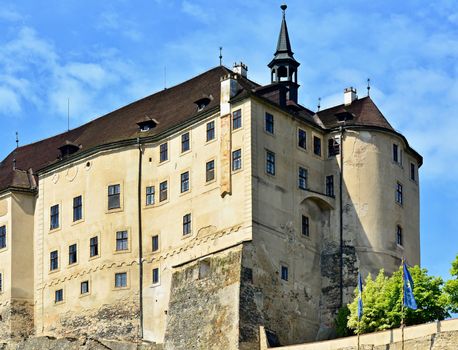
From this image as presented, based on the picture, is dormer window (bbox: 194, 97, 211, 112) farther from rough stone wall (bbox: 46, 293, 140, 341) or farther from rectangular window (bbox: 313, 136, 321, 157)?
rough stone wall (bbox: 46, 293, 140, 341)

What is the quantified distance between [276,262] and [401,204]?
1083 cm

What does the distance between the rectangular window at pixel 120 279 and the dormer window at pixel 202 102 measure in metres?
11.0

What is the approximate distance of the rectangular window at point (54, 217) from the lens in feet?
294

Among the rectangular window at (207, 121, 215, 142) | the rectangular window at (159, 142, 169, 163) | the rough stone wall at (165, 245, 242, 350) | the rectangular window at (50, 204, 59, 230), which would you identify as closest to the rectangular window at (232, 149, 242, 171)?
the rectangular window at (207, 121, 215, 142)

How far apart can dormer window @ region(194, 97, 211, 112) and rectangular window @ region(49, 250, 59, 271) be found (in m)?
13.6

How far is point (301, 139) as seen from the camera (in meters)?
82.7

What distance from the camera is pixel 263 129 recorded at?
261 ft

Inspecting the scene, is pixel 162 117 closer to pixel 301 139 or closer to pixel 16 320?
pixel 301 139

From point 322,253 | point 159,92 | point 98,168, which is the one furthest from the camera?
point 159,92

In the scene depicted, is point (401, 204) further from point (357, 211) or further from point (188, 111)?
point (188, 111)

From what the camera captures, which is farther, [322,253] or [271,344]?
[322,253]

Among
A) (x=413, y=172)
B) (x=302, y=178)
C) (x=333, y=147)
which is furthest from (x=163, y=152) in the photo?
(x=413, y=172)

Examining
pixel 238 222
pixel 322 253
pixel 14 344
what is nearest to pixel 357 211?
pixel 322 253

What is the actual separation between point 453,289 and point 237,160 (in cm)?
1475
